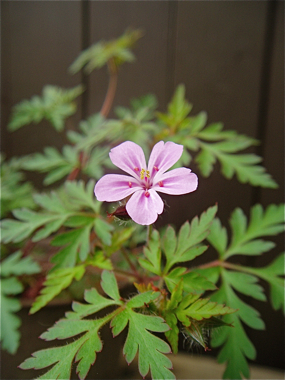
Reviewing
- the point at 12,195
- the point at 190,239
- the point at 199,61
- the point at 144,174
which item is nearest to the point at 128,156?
the point at 144,174

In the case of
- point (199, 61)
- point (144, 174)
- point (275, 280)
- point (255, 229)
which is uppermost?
point (199, 61)

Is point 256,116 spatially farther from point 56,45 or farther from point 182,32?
point 56,45

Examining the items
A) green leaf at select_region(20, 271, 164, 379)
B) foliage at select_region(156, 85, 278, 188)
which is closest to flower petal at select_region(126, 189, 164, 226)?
green leaf at select_region(20, 271, 164, 379)

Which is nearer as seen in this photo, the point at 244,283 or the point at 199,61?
the point at 244,283

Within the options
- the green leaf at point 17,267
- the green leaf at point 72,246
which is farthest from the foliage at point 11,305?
the green leaf at point 72,246

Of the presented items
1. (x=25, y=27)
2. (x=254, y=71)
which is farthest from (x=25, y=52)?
(x=254, y=71)

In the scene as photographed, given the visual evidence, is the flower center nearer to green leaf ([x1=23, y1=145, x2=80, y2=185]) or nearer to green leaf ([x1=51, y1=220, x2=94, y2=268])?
green leaf ([x1=51, y1=220, x2=94, y2=268])

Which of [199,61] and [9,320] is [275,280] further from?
[199,61]
